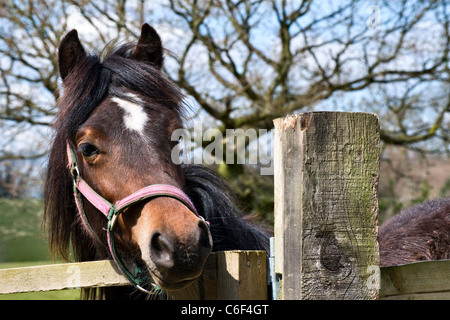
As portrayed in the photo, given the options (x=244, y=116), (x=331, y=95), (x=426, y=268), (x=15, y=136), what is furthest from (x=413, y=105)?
(x=426, y=268)

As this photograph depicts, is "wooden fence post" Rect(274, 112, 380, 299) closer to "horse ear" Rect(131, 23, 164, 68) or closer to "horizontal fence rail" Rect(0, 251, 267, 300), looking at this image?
"horizontal fence rail" Rect(0, 251, 267, 300)

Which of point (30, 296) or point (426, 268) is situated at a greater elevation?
point (426, 268)

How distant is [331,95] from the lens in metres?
9.50

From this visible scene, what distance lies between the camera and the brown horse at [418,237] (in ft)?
9.66

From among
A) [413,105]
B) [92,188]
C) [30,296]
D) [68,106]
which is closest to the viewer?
[92,188]

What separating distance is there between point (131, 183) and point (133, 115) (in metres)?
0.39

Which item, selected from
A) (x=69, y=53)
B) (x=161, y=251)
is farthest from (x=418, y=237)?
(x=69, y=53)

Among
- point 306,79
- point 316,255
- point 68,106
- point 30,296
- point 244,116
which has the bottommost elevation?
point 30,296

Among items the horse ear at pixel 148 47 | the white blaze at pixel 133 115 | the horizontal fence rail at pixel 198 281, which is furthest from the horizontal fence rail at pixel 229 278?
the horse ear at pixel 148 47

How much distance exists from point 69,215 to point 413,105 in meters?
9.52

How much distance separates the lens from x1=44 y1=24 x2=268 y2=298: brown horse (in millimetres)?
1648

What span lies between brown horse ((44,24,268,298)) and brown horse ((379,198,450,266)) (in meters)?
1.11

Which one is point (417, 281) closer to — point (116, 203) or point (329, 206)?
point (329, 206)

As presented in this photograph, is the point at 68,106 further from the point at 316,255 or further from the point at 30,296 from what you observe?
the point at 30,296
